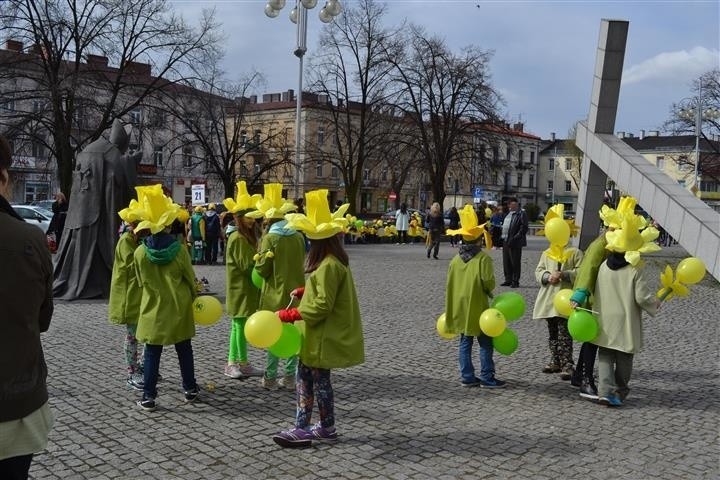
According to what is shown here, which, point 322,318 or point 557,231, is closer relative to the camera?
point 322,318

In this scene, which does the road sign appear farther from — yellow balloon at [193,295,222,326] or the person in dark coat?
the person in dark coat

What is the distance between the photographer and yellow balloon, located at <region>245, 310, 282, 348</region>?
15.3 feet

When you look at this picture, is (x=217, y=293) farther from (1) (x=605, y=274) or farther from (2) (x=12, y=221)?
(2) (x=12, y=221)

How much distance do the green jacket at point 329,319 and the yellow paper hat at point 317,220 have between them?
0.19 meters

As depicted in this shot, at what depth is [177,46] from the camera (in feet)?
90.2

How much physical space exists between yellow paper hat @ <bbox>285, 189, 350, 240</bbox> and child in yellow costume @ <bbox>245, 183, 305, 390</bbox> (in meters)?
1.36

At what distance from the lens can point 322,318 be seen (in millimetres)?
4859

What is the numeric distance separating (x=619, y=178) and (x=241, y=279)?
24.8 feet

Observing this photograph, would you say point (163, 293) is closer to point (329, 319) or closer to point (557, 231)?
point (329, 319)

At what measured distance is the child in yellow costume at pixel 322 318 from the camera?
4.85 m

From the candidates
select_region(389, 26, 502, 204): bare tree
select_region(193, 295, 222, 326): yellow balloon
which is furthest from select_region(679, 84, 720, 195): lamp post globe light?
select_region(193, 295, 222, 326): yellow balloon

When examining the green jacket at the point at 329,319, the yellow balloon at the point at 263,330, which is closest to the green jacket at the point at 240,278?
the green jacket at the point at 329,319

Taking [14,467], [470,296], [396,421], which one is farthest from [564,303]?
[14,467]

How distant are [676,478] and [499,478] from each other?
3.83 ft
